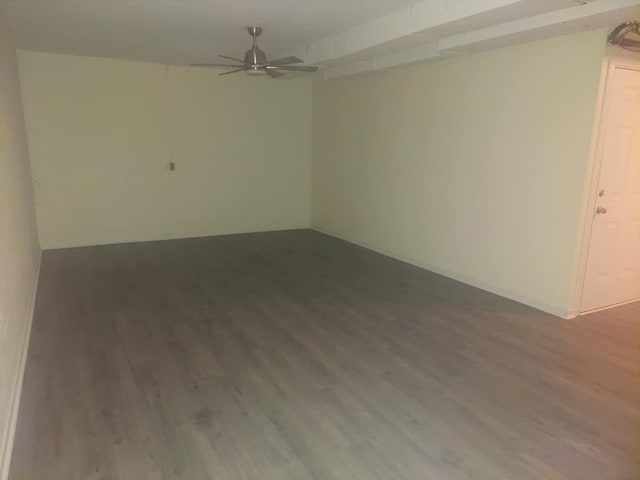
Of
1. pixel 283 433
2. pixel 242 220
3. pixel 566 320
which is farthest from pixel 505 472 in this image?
pixel 242 220

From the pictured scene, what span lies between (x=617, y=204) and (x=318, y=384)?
3.21m

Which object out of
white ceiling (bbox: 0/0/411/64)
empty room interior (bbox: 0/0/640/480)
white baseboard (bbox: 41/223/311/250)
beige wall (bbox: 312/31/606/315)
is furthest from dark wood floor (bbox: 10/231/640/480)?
white ceiling (bbox: 0/0/411/64)

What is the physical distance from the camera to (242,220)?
748 cm

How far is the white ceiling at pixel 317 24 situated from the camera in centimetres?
334

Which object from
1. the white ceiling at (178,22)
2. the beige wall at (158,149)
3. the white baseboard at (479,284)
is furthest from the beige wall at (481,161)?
the white ceiling at (178,22)

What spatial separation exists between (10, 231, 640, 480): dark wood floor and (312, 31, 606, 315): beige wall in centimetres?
51

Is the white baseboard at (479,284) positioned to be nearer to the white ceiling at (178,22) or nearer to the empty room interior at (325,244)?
the empty room interior at (325,244)

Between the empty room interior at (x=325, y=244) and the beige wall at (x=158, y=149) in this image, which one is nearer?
the empty room interior at (x=325, y=244)

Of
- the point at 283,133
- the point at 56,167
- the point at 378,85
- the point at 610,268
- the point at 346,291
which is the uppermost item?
the point at 378,85

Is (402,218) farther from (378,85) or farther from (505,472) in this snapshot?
(505,472)

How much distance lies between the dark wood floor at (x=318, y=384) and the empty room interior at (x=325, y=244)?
2 centimetres

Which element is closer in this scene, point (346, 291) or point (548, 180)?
point (548, 180)

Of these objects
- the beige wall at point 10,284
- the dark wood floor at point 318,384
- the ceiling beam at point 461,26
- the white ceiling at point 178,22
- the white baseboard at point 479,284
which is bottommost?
the dark wood floor at point 318,384

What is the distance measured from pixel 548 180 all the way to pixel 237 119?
4697 mm
